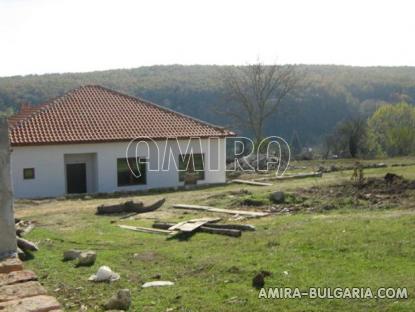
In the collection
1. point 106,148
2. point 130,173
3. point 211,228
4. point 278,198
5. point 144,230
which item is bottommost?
point 130,173

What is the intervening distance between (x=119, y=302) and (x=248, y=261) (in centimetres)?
265

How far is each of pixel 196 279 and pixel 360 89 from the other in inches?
3378

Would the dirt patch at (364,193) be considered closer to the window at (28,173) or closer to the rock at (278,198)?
the rock at (278,198)

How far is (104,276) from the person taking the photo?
28.2 ft

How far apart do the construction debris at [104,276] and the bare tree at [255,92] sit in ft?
129

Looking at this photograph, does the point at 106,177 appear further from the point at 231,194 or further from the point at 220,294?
the point at 220,294

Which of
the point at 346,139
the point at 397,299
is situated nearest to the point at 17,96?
the point at 346,139

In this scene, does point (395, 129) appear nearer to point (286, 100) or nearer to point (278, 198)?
point (286, 100)

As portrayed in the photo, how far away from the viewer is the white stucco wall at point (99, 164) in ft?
86.3

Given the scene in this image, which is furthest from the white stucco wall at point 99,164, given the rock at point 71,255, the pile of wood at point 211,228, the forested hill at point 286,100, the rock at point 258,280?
the forested hill at point 286,100

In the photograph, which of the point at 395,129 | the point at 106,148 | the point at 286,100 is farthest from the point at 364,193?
the point at 286,100

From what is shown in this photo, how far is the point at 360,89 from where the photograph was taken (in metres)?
89.6

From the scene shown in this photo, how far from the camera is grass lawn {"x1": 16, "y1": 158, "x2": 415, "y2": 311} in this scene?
724 cm

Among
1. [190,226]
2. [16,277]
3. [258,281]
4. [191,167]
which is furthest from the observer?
[191,167]
